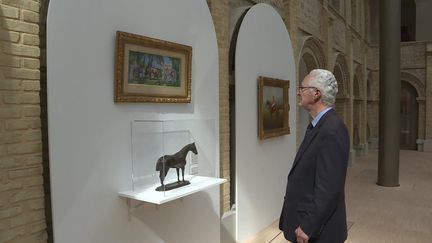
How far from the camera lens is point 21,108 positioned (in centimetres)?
293

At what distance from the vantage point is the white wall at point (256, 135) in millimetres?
5746

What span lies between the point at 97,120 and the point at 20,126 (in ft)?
2.26

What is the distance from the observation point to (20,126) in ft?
9.60

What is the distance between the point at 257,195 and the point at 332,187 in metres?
3.69

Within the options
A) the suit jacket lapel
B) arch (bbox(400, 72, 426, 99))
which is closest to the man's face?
the suit jacket lapel

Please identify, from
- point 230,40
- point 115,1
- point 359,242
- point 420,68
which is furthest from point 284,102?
point 420,68

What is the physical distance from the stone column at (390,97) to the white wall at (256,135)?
4000mm

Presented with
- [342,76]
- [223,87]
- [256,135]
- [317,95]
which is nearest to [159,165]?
[317,95]

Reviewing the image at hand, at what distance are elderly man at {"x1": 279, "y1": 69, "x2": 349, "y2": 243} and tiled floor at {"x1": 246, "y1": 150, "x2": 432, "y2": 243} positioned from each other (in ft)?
11.0

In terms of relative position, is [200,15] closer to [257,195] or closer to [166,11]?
[166,11]

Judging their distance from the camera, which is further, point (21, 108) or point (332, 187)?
point (21, 108)

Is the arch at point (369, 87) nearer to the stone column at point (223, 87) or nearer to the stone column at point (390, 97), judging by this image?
the stone column at point (390, 97)

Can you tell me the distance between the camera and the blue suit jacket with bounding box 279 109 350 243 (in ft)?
8.56

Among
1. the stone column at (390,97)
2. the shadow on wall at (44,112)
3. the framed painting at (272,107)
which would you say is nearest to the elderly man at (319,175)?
the shadow on wall at (44,112)
